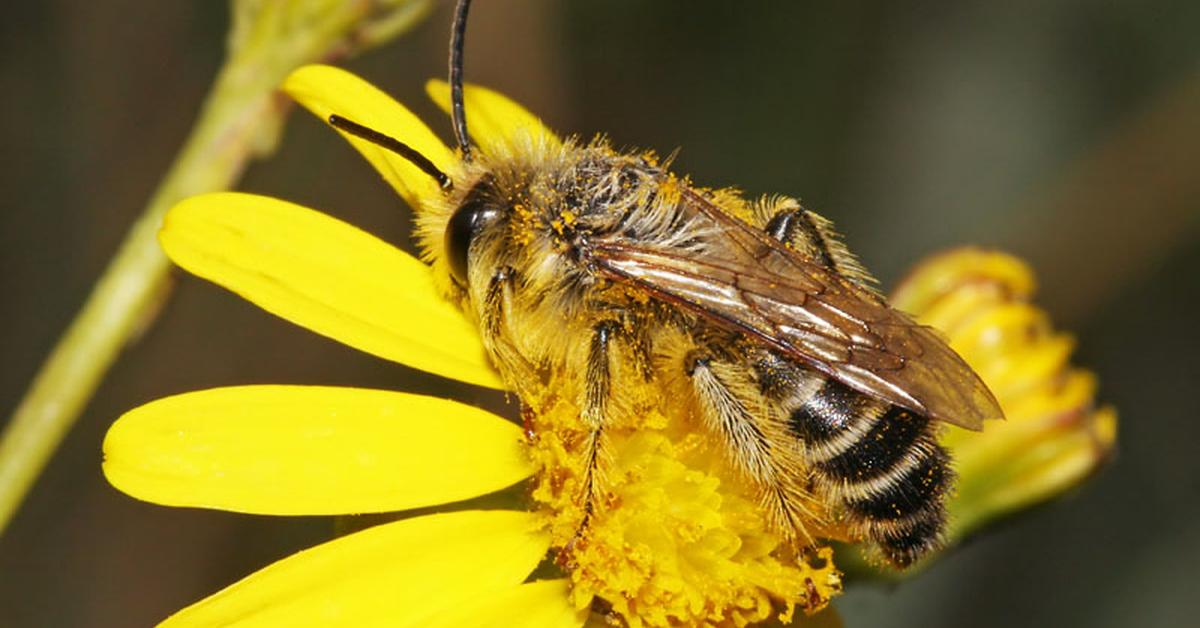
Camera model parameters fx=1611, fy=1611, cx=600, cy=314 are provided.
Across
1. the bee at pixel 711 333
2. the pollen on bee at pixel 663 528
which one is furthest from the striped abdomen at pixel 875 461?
the pollen on bee at pixel 663 528

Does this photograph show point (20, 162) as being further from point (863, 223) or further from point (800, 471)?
point (800, 471)

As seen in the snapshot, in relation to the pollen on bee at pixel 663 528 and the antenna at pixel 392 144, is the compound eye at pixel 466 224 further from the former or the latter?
the pollen on bee at pixel 663 528

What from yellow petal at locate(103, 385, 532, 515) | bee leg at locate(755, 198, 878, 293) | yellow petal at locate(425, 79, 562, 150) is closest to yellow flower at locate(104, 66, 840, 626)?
yellow petal at locate(103, 385, 532, 515)

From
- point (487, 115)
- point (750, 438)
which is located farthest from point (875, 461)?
point (487, 115)

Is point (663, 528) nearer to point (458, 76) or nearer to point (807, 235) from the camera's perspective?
point (807, 235)

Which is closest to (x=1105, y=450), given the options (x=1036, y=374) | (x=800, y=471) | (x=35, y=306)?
(x=1036, y=374)

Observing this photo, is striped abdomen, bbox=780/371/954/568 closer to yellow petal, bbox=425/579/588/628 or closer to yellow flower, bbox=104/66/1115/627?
yellow flower, bbox=104/66/1115/627
